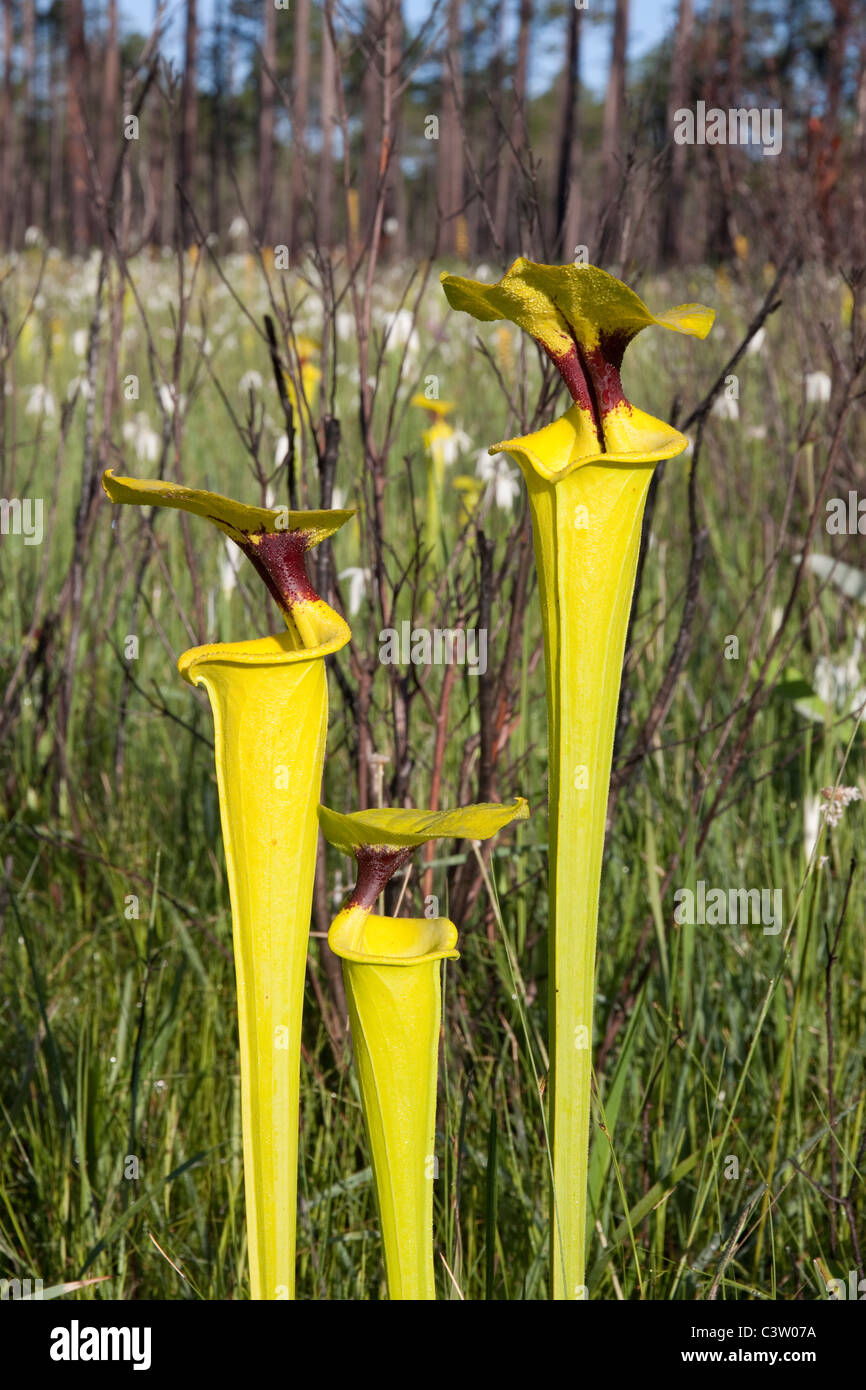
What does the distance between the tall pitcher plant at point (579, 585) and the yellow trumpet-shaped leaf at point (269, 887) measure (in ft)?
0.54

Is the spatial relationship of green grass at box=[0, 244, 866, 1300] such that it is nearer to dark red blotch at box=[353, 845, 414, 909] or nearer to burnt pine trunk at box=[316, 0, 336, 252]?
dark red blotch at box=[353, 845, 414, 909]

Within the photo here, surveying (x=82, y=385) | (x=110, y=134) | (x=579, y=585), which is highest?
(x=110, y=134)

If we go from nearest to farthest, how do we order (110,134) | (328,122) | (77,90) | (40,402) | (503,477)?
(77,90) → (40,402) → (503,477) → (328,122) → (110,134)

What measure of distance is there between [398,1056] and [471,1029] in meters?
0.81

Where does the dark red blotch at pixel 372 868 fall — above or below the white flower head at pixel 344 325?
below

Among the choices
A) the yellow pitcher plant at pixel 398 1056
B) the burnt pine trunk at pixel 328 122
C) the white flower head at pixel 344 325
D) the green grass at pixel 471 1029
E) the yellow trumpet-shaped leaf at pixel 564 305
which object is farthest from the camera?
the white flower head at pixel 344 325

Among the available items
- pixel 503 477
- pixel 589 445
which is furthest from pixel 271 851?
pixel 503 477

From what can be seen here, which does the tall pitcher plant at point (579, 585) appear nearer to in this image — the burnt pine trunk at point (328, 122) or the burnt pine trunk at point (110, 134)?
the burnt pine trunk at point (328, 122)

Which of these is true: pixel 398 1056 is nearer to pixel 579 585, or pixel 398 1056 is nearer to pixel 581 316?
pixel 579 585

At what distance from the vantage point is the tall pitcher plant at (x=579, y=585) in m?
0.68

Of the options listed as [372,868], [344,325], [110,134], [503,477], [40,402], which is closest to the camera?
[372,868]

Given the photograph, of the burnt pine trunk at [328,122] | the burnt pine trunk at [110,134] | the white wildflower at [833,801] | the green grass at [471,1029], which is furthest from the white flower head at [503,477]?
the white wildflower at [833,801]

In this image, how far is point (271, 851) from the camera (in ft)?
2.32
